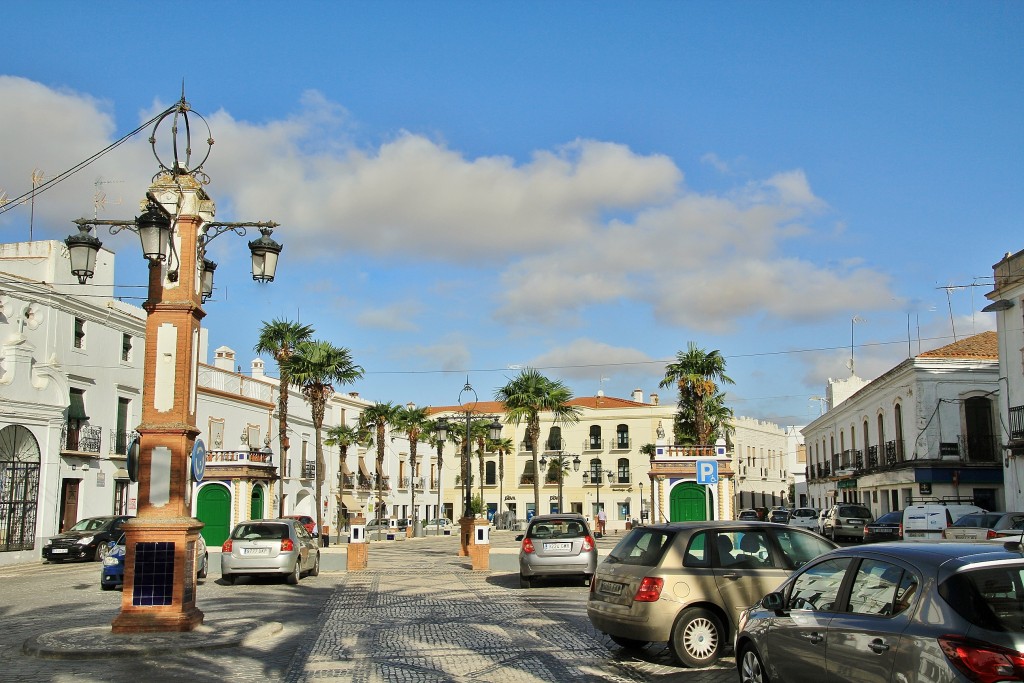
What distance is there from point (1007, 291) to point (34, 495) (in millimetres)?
34223

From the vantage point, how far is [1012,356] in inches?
1326

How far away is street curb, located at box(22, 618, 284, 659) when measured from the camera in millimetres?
10680

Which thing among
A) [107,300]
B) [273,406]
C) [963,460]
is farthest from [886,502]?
[107,300]

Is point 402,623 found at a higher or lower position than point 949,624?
lower

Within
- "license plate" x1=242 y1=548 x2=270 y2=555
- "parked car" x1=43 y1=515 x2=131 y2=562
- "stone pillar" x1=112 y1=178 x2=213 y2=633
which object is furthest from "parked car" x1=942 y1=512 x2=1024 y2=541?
"parked car" x1=43 y1=515 x2=131 y2=562

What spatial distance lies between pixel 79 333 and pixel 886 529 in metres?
30.6

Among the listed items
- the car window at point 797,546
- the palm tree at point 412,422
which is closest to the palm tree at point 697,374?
the palm tree at point 412,422

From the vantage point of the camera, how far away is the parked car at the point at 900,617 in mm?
5309

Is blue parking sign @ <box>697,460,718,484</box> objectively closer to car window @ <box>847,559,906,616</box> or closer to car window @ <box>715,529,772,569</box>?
car window @ <box>715,529,772,569</box>

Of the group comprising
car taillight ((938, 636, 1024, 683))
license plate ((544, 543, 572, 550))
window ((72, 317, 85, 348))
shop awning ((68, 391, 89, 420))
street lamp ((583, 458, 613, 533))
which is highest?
window ((72, 317, 85, 348))

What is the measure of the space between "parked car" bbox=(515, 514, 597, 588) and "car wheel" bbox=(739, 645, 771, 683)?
37.2ft

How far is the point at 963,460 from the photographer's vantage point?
41.8 metres

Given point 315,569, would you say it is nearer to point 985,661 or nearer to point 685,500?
point 685,500

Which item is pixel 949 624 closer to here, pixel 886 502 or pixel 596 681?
pixel 596 681
